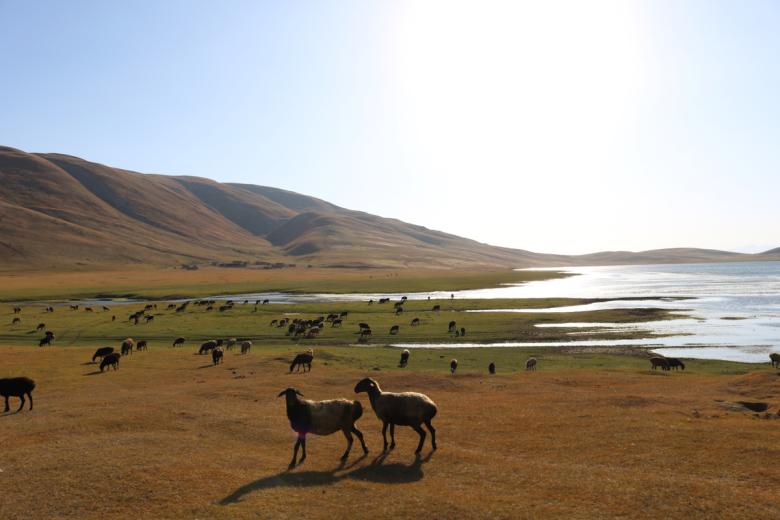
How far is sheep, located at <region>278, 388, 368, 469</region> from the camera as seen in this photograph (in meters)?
16.9

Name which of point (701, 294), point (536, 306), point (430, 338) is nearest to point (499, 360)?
point (430, 338)

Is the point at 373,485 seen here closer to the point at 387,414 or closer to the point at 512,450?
the point at 387,414

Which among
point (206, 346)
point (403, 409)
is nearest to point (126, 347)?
point (206, 346)

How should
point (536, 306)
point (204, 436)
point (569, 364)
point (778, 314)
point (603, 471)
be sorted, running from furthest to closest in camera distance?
point (536, 306), point (778, 314), point (569, 364), point (204, 436), point (603, 471)

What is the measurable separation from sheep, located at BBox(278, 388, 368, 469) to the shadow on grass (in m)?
0.94

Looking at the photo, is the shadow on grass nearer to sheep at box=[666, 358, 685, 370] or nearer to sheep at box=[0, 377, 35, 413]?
sheep at box=[0, 377, 35, 413]

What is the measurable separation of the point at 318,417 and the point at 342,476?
2.29 m

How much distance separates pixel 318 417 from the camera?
1720 centimetres

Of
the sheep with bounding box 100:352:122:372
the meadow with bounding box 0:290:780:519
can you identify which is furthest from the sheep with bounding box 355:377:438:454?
the sheep with bounding box 100:352:122:372

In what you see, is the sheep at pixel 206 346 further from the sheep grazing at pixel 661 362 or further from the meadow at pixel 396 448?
the sheep grazing at pixel 661 362

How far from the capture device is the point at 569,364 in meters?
40.6

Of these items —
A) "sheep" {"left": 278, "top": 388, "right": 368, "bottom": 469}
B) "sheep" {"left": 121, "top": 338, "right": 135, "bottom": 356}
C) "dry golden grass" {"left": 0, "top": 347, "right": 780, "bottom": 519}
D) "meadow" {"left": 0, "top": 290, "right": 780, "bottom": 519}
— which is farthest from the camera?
"sheep" {"left": 121, "top": 338, "right": 135, "bottom": 356}

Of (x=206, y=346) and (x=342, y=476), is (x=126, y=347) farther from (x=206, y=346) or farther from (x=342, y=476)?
(x=342, y=476)

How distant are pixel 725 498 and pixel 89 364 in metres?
36.9
